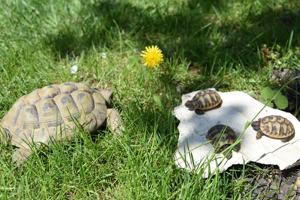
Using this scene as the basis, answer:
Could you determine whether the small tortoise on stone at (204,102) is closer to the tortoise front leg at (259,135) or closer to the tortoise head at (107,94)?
the tortoise front leg at (259,135)

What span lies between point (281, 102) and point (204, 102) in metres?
0.59

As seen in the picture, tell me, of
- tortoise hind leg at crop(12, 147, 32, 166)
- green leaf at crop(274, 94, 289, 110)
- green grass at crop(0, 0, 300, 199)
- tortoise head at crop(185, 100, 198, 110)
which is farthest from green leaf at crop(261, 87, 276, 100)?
tortoise hind leg at crop(12, 147, 32, 166)

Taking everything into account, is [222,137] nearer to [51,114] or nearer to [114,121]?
[114,121]

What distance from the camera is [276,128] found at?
3559mm

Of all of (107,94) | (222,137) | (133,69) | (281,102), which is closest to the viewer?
(222,137)

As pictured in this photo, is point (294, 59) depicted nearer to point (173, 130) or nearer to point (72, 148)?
point (173, 130)

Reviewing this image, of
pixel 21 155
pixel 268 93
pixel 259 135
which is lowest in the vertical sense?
pixel 259 135

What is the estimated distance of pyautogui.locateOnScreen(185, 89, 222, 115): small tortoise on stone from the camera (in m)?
3.82

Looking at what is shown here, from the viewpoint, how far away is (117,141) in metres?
3.52

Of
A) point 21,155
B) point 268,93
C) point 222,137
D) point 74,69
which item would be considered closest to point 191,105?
point 222,137

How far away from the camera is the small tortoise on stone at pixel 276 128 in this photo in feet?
11.6

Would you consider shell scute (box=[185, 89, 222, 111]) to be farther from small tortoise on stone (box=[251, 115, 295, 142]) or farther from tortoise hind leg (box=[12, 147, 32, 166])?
tortoise hind leg (box=[12, 147, 32, 166])

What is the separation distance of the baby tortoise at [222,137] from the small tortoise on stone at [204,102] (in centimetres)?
24

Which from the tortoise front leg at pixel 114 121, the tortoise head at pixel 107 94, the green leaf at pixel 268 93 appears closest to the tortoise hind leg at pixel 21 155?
the tortoise front leg at pixel 114 121
